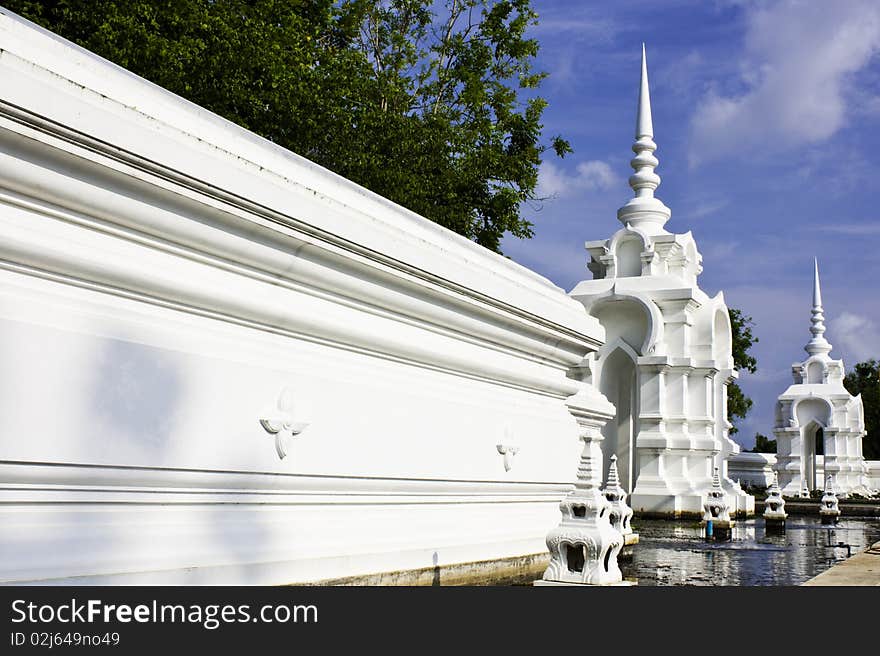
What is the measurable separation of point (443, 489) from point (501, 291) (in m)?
0.83

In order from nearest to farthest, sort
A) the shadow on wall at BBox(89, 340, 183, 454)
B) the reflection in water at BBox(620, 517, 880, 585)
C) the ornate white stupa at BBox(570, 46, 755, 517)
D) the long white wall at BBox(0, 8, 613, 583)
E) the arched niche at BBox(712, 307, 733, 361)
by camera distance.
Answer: the long white wall at BBox(0, 8, 613, 583) → the shadow on wall at BBox(89, 340, 183, 454) → the reflection in water at BBox(620, 517, 880, 585) → the ornate white stupa at BBox(570, 46, 755, 517) → the arched niche at BBox(712, 307, 733, 361)

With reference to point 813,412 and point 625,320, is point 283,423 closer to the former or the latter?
point 625,320

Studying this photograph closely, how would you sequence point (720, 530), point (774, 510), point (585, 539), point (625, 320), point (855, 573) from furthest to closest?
point (625, 320) < point (774, 510) < point (720, 530) < point (855, 573) < point (585, 539)

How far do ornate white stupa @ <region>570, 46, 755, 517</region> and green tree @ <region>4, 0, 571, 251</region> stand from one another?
319cm

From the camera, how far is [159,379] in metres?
2.35

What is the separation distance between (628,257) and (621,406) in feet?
9.24

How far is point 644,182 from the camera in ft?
63.0

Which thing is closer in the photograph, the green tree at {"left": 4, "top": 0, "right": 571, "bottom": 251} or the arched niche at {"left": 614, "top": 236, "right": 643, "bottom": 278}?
the green tree at {"left": 4, "top": 0, "right": 571, "bottom": 251}

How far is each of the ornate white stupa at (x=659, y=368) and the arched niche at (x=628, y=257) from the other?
0.7 inches

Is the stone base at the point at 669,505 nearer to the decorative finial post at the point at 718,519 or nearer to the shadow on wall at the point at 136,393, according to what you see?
the decorative finial post at the point at 718,519

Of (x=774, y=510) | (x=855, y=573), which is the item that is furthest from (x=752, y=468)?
(x=855, y=573)

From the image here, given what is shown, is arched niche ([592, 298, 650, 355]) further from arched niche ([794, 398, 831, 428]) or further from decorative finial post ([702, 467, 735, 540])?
arched niche ([794, 398, 831, 428])

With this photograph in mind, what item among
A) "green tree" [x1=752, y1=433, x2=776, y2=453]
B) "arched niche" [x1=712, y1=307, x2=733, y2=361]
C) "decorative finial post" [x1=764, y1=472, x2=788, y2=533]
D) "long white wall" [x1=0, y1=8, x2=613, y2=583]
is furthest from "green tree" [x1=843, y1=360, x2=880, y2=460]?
"long white wall" [x1=0, y1=8, x2=613, y2=583]

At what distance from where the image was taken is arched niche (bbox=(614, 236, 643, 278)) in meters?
17.4
